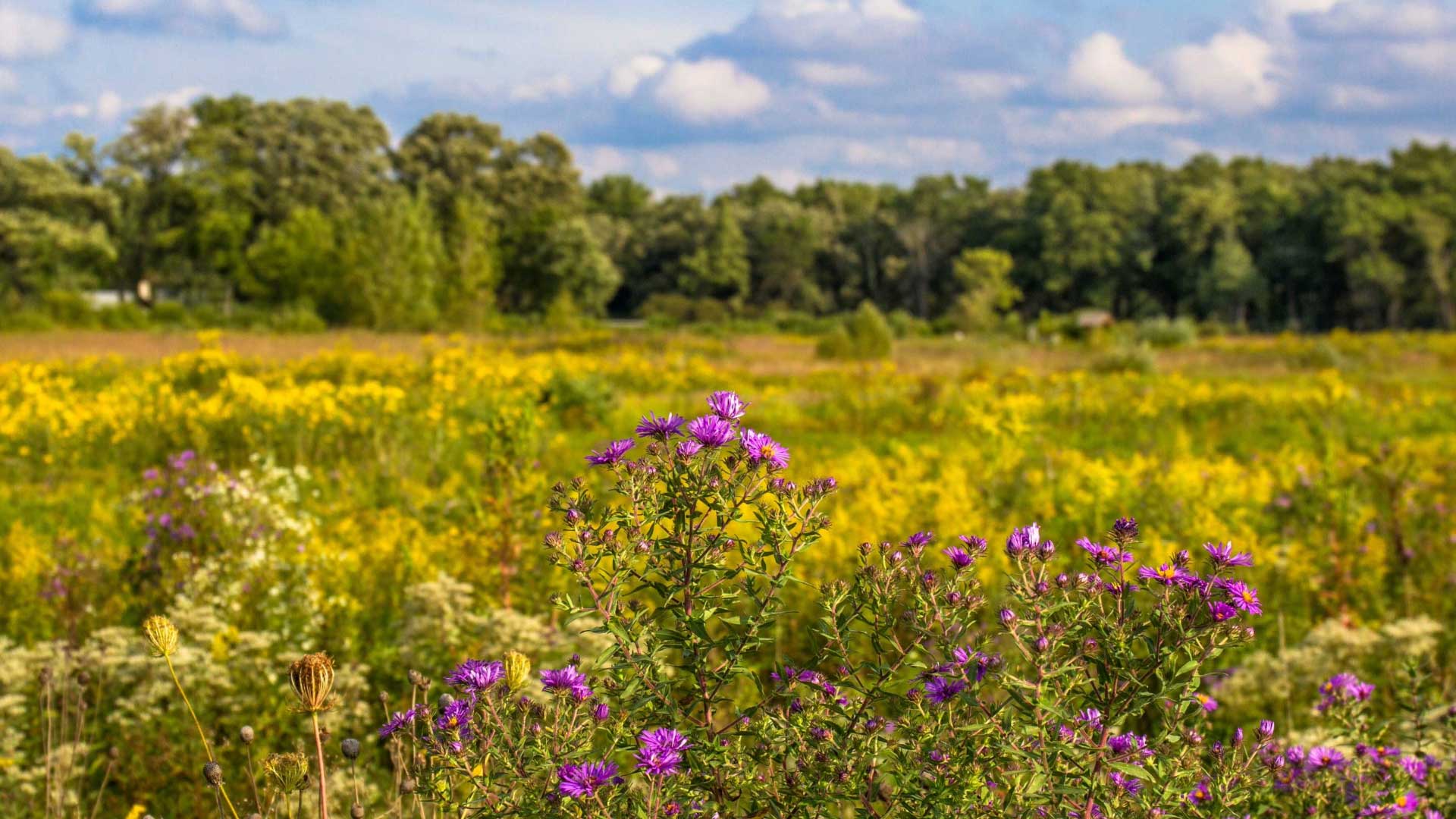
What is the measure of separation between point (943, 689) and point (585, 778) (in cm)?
53

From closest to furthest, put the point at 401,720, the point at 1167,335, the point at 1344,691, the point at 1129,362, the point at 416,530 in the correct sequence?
1. the point at 401,720
2. the point at 1344,691
3. the point at 416,530
4. the point at 1129,362
5. the point at 1167,335

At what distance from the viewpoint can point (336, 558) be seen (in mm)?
4672

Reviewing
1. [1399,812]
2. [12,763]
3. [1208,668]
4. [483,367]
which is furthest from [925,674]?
[483,367]

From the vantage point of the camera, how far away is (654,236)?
62.1m

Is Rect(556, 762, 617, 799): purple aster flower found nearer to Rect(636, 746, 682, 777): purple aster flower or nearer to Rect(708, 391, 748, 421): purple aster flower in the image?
Rect(636, 746, 682, 777): purple aster flower

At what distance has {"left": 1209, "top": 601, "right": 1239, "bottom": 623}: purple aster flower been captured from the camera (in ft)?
4.64

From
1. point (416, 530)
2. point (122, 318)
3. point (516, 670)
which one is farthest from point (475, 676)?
point (122, 318)

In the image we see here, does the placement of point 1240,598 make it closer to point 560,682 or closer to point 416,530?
point 560,682

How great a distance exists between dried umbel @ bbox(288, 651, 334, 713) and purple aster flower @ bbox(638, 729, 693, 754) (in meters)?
0.45

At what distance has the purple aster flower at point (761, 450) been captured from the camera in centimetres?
149

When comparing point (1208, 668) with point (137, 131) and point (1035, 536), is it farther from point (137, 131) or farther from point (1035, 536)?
point (137, 131)

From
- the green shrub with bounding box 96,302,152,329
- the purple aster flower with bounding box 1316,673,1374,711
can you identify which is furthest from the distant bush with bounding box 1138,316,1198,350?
the green shrub with bounding box 96,302,152,329

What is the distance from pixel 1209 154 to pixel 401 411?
212ft

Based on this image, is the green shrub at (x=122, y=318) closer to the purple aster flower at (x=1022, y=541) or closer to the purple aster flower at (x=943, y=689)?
the purple aster flower at (x=943, y=689)
